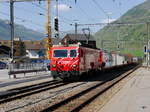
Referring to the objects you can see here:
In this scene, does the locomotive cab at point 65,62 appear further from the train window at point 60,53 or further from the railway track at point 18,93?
the railway track at point 18,93

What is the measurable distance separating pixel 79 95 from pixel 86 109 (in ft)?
16.1

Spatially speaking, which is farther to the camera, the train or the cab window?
the cab window

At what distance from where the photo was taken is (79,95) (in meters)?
18.2

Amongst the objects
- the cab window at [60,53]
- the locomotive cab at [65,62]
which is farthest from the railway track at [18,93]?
the cab window at [60,53]

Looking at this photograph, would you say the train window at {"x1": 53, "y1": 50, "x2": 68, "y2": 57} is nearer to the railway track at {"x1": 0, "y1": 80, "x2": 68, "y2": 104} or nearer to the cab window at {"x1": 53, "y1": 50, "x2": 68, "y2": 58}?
the cab window at {"x1": 53, "y1": 50, "x2": 68, "y2": 58}

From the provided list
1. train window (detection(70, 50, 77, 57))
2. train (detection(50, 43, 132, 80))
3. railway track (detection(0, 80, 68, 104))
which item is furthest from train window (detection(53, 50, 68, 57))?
railway track (detection(0, 80, 68, 104))

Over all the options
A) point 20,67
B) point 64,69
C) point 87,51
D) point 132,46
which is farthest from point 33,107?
point 132,46

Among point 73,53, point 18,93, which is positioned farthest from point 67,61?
point 18,93

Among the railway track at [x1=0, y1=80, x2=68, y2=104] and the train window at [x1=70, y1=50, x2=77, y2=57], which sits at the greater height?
the train window at [x1=70, y1=50, x2=77, y2=57]

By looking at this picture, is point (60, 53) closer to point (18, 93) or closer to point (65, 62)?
point (65, 62)

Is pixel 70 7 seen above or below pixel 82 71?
above

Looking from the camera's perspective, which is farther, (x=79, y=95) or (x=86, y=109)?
(x=79, y=95)

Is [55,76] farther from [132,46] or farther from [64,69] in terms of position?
[132,46]

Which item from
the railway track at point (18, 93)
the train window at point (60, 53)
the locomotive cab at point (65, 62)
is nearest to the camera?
the railway track at point (18, 93)
